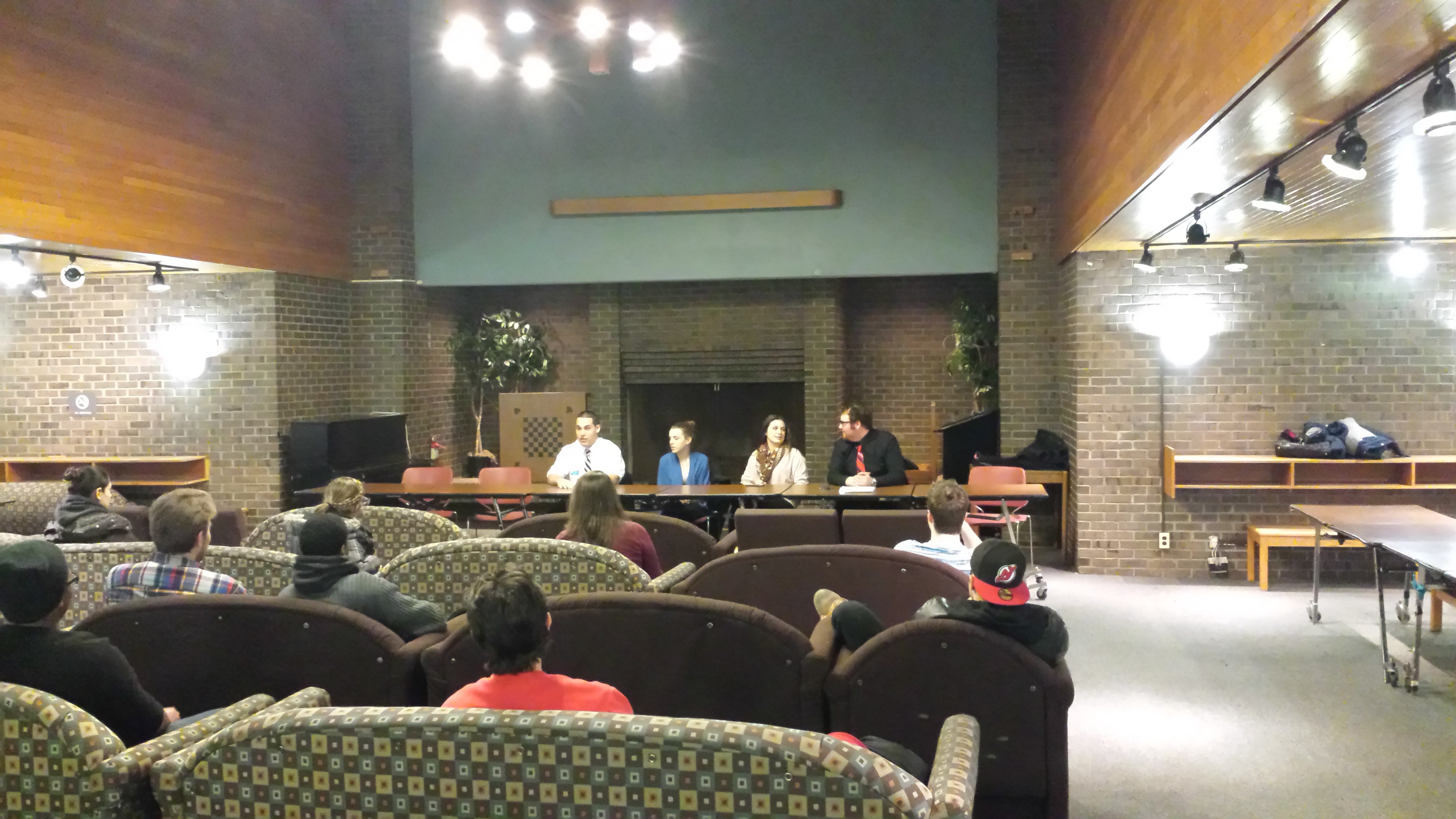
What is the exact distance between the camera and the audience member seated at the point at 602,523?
14.2ft

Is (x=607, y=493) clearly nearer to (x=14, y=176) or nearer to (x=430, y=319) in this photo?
(x=14, y=176)

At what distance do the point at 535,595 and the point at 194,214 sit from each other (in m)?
6.29

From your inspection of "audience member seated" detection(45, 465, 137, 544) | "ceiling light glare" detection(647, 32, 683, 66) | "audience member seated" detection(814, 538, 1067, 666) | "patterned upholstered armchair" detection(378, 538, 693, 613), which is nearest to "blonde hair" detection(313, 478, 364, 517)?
"patterned upholstered armchair" detection(378, 538, 693, 613)

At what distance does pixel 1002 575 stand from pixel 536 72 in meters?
6.97

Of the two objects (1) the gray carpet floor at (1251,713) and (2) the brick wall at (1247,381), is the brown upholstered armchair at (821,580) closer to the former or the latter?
(1) the gray carpet floor at (1251,713)

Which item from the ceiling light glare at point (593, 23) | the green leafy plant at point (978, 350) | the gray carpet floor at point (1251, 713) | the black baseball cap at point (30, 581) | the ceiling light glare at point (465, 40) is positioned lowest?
the gray carpet floor at point (1251, 713)

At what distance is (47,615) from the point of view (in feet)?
8.31

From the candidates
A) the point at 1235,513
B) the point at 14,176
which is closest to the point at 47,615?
the point at 14,176

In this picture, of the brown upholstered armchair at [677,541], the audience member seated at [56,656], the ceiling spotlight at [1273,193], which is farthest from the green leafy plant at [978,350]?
the audience member seated at [56,656]

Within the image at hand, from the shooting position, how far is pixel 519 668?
2.39m

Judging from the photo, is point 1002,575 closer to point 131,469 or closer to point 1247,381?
point 1247,381

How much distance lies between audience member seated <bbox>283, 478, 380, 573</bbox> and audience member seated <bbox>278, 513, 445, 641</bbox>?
3.18ft

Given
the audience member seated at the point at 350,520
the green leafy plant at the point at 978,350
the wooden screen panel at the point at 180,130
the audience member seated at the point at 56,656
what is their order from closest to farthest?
the audience member seated at the point at 56,656 < the audience member seated at the point at 350,520 < the wooden screen panel at the point at 180,130 < the green leafy plant at the point at 978,350

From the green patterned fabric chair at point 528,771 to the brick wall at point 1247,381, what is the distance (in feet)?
19.8
